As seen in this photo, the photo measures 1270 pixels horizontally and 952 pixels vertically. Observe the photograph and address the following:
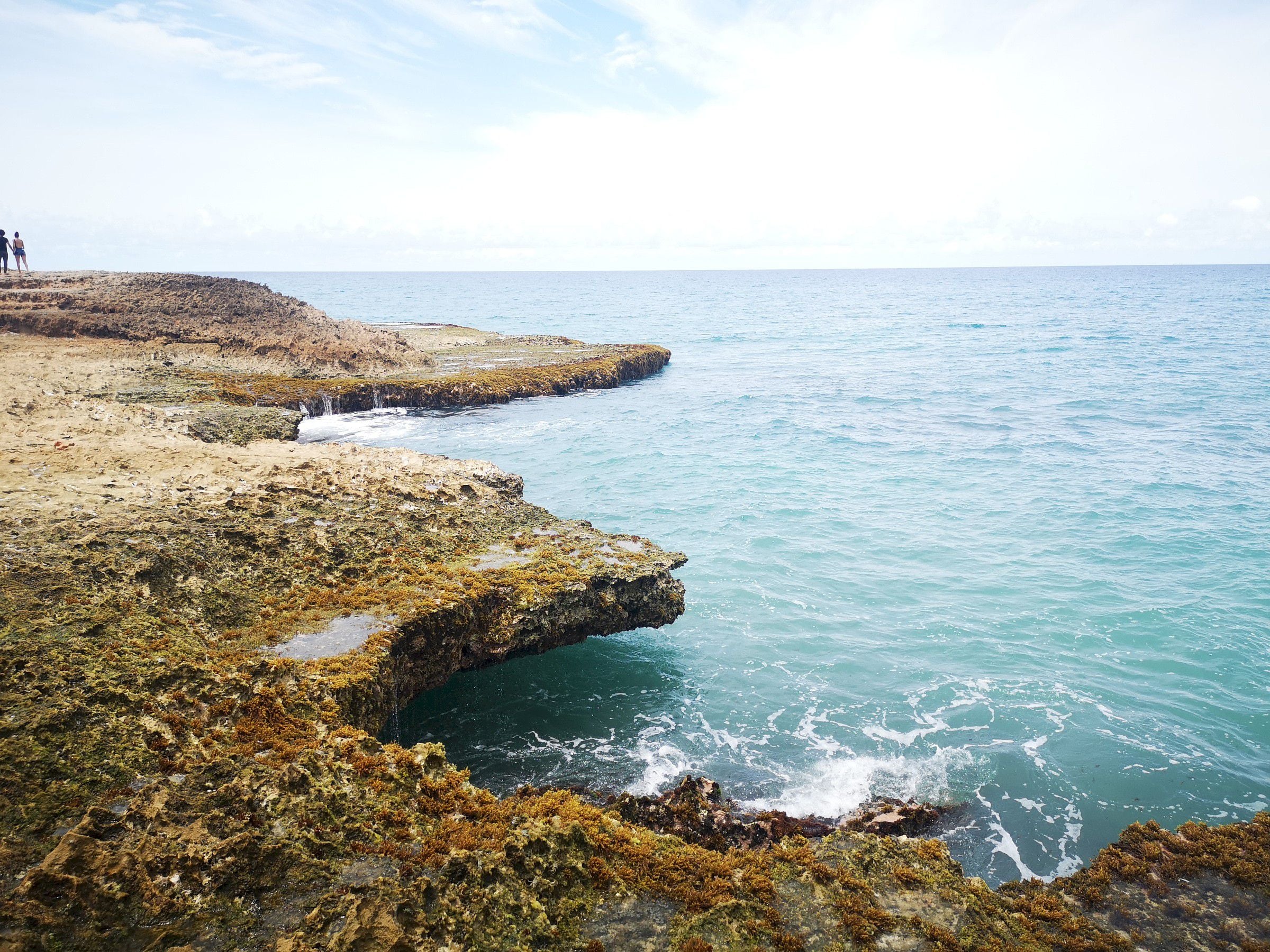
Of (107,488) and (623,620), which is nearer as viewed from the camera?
(107,488)

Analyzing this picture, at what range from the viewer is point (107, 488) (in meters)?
13.0

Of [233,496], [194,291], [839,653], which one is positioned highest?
[194,291]

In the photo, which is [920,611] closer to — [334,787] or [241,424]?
[334,787]

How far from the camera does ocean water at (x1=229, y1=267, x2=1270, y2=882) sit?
12.0 metres

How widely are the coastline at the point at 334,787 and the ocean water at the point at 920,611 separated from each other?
6.78ft

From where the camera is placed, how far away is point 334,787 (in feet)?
24.4

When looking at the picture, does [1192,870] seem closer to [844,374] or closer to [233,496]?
[233,496]

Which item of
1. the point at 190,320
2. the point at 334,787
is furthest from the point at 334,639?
the point at 190,320

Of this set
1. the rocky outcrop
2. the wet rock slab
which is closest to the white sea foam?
the wet rock slab

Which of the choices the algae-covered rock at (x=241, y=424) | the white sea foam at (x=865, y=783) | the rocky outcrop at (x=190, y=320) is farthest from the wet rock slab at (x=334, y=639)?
the rocky outcrop at (x=190, y=320)

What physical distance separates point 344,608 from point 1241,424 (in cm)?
4414

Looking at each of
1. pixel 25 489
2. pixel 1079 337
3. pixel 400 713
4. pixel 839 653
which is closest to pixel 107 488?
pixel 25 489

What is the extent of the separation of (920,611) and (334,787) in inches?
584

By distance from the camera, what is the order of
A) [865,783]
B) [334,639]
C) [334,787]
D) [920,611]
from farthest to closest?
[920,611] < [865,783] < [334,639] < [334,787]
